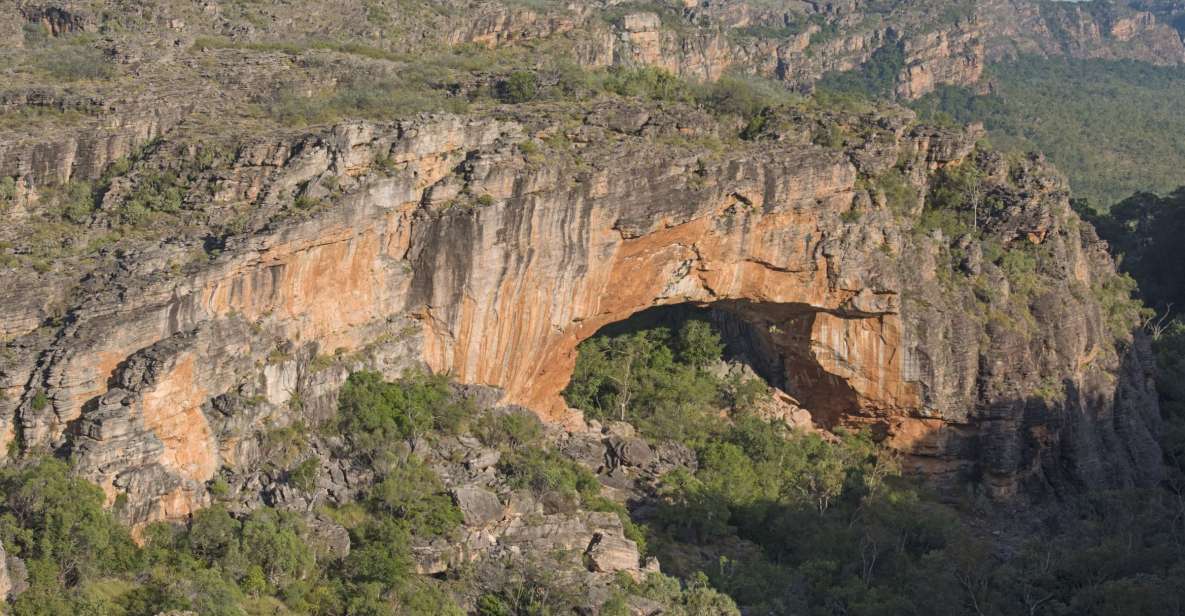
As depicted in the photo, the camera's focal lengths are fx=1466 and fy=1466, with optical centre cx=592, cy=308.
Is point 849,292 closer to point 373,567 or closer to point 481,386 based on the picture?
point 481,386

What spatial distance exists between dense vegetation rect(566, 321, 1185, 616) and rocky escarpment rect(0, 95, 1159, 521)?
88.1 inches

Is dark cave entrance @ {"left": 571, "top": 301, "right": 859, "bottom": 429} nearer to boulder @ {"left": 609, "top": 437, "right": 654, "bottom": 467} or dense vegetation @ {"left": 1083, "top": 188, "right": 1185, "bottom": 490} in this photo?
boulder @ {"left": 609, "top": 437, "right": 654, "bottom": 467}

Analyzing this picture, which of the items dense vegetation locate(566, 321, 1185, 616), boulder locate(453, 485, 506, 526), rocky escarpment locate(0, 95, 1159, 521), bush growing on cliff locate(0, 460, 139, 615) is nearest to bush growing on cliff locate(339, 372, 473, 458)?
rocky escarpment locate(0, 95, 1159, 521)

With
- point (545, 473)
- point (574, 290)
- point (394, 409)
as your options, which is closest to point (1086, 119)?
point (574, 290)

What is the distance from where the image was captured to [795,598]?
33000 mm

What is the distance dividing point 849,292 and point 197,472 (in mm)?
19410

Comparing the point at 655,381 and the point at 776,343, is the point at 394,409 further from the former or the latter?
the point at 776,343

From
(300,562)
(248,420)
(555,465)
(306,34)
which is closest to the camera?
(300,562)

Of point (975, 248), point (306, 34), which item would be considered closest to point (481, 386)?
point (975, 248)

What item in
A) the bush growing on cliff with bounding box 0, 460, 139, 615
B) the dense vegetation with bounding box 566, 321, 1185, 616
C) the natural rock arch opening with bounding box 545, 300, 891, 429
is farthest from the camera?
the natural rock arch opening with bounding box 545, 300, 891, 429

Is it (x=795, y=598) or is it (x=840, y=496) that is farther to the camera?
(x=840, y=496)

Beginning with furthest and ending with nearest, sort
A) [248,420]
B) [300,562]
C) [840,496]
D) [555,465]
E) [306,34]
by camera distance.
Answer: [306,34] < [840,496] < [555,465] < [248,420] < [300,562]

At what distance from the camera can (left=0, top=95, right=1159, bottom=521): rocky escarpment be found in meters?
30.1

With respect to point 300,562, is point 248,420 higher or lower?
higher
